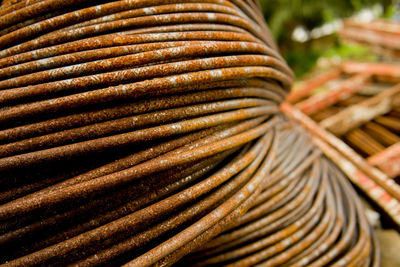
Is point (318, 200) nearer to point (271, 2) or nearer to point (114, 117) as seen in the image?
point (114, 117)

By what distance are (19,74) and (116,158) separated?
0.41 m

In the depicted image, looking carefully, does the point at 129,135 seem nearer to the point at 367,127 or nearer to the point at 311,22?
the point at 367,127

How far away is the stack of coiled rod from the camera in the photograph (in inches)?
26.9

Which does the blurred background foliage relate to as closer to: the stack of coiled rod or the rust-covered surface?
the rust-covered surface

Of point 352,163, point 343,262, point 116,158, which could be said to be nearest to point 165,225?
point 116,158

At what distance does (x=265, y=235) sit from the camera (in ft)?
3.34

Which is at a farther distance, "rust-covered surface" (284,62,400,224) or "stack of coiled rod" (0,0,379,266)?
"rust-covered surface" (284,62,400,224)

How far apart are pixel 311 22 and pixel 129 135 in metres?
9.96

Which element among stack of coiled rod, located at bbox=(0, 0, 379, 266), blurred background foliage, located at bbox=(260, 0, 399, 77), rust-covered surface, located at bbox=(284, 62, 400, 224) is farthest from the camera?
blurred background foliage, located at bbox=(260, 0, 399, 77)

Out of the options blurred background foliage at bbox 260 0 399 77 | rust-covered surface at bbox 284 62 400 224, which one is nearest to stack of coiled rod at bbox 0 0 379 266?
rust-covered surface at bbox 284 62 400 224

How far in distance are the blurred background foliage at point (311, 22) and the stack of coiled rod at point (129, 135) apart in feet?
25.2

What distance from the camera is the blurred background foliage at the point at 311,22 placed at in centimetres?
722

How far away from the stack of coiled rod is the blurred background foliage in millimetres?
7674

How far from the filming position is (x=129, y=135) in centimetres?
72
